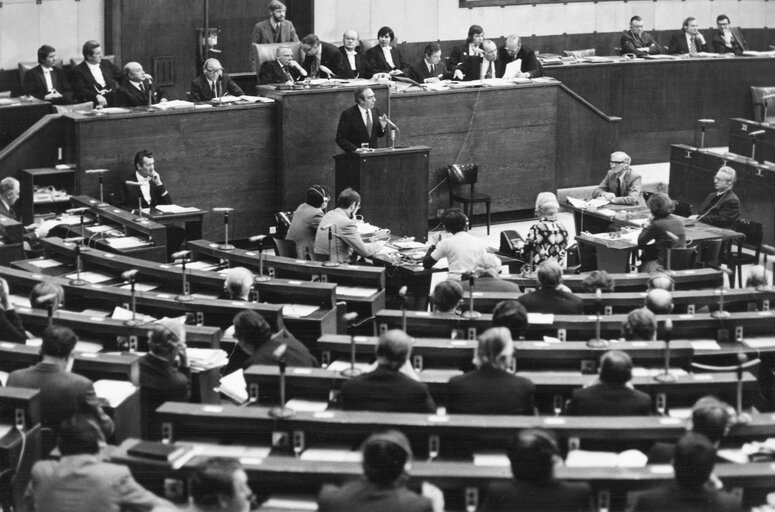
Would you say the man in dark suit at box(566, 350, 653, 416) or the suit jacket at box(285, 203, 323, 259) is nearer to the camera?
the man in dark suit at box(566, 350, 653, 416)

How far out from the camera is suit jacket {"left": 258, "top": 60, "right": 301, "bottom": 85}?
14000 millimetres

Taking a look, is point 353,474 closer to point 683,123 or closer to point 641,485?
point 641,485

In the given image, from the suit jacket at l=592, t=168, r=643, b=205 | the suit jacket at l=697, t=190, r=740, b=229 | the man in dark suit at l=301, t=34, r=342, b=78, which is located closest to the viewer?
the suit jacket at l=697, t=190, r=740, b=229

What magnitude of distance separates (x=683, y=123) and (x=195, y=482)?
1352 centimetres

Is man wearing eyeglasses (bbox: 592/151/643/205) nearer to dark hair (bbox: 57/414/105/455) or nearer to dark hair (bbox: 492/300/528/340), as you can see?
dark hair (bbox: 492/300/528/340)

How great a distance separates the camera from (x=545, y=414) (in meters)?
→ 6.97

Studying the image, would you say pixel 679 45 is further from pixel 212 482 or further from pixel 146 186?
pixel 212 482

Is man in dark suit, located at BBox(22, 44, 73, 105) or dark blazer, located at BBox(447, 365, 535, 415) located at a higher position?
man in dark suit, located at BBox(22, 44, 73, 105)

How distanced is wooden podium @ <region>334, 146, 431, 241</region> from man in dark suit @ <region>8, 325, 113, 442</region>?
6.46 meters

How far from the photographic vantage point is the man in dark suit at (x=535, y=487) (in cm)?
506

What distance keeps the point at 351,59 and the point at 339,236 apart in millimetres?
5436

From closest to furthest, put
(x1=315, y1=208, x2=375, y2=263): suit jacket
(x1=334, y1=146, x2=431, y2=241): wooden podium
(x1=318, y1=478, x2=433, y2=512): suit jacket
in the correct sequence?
(x1=318, y1=478, x2=433, y2=512): suit jacket, (x1=315, y1=208, x2=375, y2=263): suit jacket, (x1=334, y1=146, x2=431, y2=241): wooden podium

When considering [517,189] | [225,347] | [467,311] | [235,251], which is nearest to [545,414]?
[467,311]

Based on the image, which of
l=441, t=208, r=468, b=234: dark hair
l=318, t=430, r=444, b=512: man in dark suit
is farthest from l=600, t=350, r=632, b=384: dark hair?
l=441, t=208, r=468, b=234: dark hair
